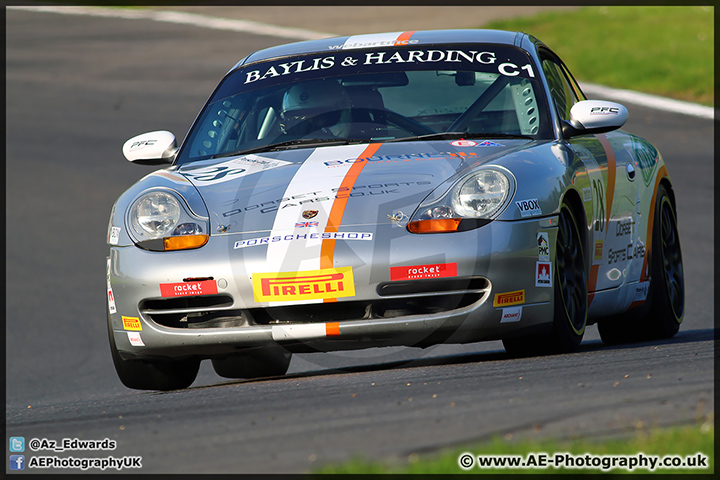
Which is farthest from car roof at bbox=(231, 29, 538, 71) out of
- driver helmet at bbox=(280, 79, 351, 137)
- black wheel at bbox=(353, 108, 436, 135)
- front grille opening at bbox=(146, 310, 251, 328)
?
front grille opening at bbox=(146, 310, 251, 328)

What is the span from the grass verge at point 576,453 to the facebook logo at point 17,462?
1.08 m

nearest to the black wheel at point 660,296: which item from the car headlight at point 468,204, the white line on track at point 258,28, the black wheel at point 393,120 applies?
the black wheel at point 393,120

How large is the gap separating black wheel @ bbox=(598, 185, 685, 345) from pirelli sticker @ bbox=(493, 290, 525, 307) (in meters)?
1.72

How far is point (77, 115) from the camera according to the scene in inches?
766

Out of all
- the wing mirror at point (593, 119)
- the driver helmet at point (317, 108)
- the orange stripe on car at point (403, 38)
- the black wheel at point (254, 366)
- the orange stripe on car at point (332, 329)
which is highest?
the wing mirror at point (593, 119)

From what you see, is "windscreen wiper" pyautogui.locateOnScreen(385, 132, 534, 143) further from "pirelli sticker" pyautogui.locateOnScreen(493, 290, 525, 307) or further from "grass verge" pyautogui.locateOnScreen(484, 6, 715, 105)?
"grass verge" pyautogui.locateOnScreen(484, 6, 715, 105)

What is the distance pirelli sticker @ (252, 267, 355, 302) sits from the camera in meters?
4.86

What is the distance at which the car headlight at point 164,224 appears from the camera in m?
5.13

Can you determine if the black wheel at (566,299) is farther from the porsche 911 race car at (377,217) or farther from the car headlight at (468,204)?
the car headlight at (468,204)

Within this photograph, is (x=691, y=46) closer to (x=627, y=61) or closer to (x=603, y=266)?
(x=627, y=61)

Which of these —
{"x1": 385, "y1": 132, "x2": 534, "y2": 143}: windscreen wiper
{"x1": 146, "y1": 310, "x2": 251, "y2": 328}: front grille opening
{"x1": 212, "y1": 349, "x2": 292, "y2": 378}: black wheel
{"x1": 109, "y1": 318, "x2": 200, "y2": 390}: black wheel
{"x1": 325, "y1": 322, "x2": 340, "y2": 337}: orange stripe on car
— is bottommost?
{"x1": 212, "y1": 349, "x2": 292, "y2": 378}: black wheel

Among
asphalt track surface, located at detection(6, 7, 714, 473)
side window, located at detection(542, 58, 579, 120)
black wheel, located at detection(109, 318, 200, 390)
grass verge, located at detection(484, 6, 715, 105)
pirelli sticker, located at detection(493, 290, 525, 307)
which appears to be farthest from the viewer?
grass verge, located at detection(484, 6, 715, 105)

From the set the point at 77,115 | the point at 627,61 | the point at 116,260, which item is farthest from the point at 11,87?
the point at 116,260

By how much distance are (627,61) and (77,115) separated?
9893 millimetres
